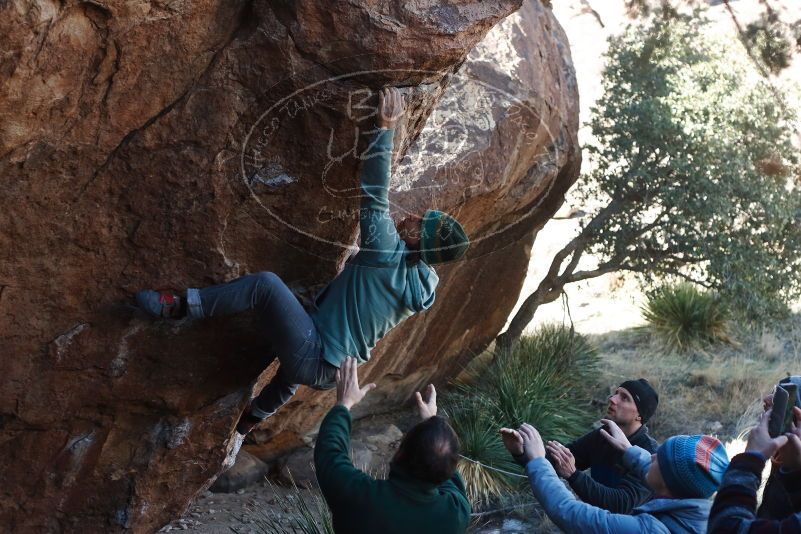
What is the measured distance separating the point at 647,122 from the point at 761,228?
1930mm

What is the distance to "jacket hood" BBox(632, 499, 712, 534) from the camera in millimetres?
3961

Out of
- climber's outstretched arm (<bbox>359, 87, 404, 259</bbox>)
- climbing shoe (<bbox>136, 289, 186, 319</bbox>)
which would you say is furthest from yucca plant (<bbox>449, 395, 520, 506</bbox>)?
climbing shoe (<bbox>136, 289, 186, 319</bbox>)

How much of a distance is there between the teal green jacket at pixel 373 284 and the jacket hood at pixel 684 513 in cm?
198

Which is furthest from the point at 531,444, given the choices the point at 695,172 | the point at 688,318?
the point at 688,318

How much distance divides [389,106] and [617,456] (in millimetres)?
2375

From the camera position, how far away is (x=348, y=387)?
14.5 ft

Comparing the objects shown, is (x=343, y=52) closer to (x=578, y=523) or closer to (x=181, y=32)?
(x=181, y=32)

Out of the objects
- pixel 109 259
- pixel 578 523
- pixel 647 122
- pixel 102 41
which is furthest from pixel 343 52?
pixel 647 122

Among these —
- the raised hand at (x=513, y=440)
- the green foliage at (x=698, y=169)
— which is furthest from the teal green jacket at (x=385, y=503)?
the green foliage at (x=698, y=169)

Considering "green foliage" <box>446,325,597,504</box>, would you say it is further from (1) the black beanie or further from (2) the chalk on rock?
(1) the black beanie

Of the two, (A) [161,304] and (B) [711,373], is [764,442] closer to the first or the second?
(A) [161,304]

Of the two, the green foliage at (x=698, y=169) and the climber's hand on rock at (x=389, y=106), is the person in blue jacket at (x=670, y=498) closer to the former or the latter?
the climber's hand on rock at (x=389, y=106)

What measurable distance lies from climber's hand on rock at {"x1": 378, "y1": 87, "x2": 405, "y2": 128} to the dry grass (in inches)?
290

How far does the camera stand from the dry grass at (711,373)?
1188 cm
